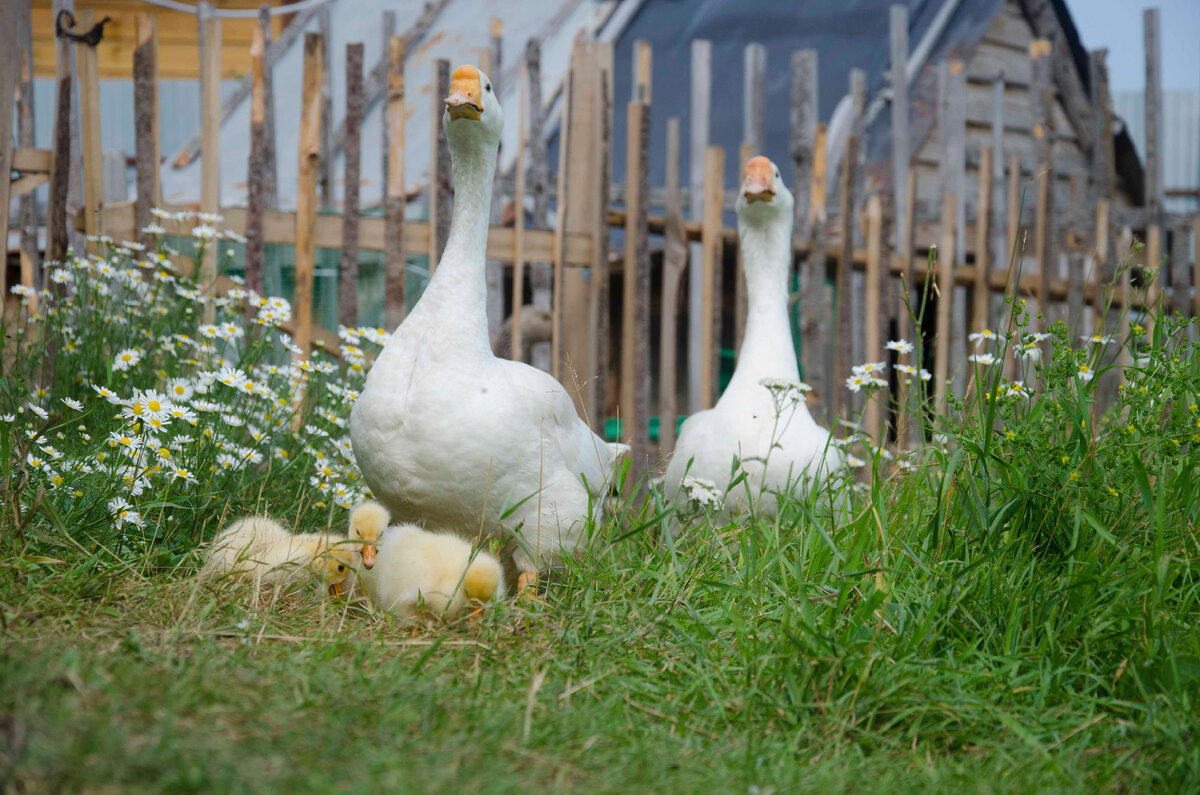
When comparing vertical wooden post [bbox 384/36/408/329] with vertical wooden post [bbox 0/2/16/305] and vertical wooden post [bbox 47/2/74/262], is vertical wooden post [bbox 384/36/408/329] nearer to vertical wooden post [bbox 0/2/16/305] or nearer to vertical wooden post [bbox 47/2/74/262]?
vertical wooden post [bbox 47/2/74/262]

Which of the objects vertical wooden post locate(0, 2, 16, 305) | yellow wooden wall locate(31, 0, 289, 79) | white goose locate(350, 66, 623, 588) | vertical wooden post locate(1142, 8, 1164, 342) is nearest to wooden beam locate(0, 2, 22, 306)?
vertical wooden post locate(0, 2, 16, 305)

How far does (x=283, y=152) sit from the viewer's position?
8.98 metres

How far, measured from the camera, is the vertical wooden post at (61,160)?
193 inches

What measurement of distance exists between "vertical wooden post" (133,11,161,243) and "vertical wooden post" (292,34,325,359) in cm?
68

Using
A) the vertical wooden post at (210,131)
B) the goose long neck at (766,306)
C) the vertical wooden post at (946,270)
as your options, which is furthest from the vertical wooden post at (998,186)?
the vertical wooden post at (210,131)

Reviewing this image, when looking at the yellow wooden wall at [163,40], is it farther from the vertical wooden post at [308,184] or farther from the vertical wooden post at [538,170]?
the vertical wooden post at [308,184]

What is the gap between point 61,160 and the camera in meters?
4.93

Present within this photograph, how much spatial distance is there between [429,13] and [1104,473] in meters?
9.56

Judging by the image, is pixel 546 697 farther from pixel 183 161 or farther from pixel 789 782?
pixel 183 161

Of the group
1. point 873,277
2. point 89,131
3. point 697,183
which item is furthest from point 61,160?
point 873,277

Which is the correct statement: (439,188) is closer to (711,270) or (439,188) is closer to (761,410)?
(711,270)

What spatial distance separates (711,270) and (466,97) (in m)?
2.90

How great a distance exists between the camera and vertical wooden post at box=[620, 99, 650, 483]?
561 centimetres

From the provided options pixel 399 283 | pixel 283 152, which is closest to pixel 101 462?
pixel 399 283
